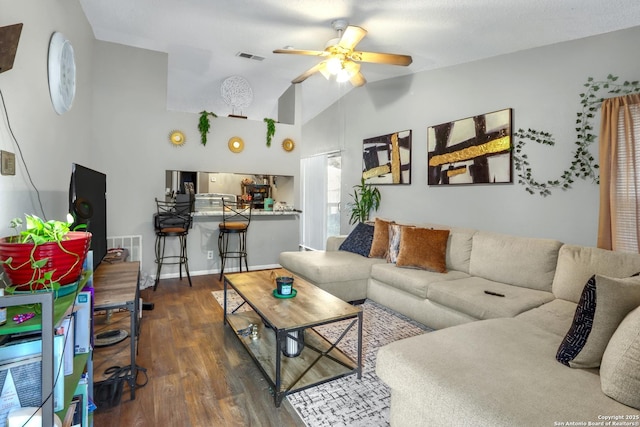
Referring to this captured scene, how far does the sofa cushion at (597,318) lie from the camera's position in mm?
1355

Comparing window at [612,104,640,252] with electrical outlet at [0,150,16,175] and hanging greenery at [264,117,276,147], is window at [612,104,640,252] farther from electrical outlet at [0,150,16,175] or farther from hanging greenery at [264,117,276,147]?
hanging greenery at [264,117,276,147]

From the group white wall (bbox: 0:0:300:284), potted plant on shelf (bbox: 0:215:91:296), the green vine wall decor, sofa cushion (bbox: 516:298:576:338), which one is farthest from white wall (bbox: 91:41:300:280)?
sofa cushion (bbox: 516:298:576:338)

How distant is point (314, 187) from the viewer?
22.2 feet

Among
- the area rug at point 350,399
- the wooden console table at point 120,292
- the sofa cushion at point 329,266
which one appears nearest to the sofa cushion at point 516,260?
the sofa cushion at point 329,266

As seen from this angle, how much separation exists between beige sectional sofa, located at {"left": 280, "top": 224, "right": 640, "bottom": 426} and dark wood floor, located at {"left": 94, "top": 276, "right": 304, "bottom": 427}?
78 cm

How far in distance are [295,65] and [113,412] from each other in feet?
14.4

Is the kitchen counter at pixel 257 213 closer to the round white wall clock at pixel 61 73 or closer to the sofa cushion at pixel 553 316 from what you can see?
the round white wall clock at pixel 61 73

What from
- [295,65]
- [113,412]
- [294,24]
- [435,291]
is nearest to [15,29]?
[113,412]

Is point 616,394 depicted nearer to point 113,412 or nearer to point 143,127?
point 113,412

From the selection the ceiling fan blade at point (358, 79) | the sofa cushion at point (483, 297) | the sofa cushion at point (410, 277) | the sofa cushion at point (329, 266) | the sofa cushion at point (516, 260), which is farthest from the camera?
the ceiling fan blade at point (358, 79)

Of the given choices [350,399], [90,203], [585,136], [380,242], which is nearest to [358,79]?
[380,242]

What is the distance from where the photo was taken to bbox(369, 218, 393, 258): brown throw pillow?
3680mm

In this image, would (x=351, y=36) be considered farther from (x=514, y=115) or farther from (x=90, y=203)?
(x=90, y=203)

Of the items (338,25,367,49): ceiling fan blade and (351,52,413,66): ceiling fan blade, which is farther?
(351,52,413,66): ceiling fan blade
